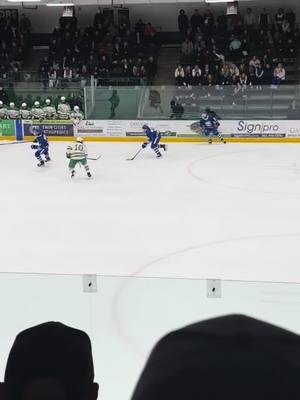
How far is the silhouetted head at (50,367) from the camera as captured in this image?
739 millimetres

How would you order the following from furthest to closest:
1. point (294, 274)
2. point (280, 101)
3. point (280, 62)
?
point (280, 62), point (280, 101), point (294, 274)

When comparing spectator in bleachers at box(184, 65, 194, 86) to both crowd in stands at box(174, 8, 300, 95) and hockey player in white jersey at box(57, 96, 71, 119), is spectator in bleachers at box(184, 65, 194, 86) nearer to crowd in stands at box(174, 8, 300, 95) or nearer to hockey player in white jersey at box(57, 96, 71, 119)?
crowd in stands at box(174, 8, 300, 95)

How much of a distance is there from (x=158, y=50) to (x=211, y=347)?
22161 mm

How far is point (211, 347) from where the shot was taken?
2.21 ft

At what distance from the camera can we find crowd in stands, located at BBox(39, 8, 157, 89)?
20000mm

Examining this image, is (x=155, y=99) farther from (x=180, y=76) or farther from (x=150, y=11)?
(x=150, y=11)

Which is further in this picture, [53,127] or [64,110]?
[53,127]

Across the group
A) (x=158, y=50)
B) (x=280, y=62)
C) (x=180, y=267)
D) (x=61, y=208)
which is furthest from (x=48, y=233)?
(x=158, y=50)

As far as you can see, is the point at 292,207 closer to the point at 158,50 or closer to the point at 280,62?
the point at 280,62

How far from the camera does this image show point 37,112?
1750cm

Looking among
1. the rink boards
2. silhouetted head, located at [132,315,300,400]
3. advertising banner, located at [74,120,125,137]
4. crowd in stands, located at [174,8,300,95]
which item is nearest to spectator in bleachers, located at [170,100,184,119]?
the rink boards

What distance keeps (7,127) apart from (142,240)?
11.3 metres

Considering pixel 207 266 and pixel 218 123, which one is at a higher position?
pixel 218 123

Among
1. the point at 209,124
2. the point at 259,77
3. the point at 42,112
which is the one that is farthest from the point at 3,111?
the point at 259,77
